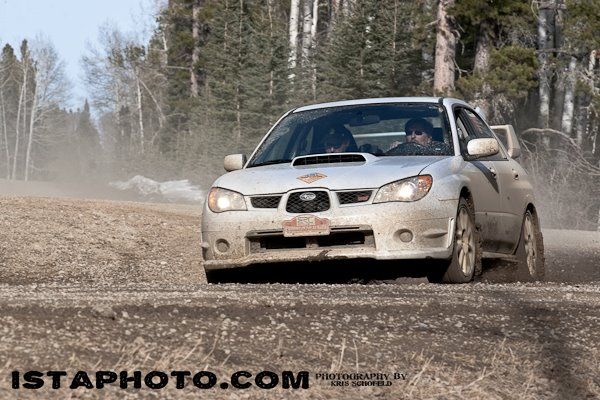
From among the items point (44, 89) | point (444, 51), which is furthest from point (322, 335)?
point (44, 89)

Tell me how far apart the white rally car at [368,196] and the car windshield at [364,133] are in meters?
0.01

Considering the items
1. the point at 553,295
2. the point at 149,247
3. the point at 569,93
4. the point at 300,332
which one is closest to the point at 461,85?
the point at 569,93

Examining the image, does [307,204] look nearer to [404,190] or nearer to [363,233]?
[363,233]

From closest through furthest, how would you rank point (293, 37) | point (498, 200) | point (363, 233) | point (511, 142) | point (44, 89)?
point (363, 233), point (498, 200), point (511, 142), point (293, 37), point (44, 89)

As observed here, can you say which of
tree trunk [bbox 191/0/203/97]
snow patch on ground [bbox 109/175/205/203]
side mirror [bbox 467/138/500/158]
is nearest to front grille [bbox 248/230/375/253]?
side mirror [bbox 467/138/500/158]

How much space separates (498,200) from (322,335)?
4.60m

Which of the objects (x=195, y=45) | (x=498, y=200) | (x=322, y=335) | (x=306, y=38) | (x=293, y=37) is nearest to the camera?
(x=322, y=335)

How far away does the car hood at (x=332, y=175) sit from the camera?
27.2 ft

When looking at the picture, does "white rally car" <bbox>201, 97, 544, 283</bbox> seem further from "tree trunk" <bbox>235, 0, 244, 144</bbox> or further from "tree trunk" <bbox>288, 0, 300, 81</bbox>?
"tree trunk" <bbox>235, 0, 244, 144</bbox>

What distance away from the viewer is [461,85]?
29.8 meters

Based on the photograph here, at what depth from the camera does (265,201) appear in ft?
27.7

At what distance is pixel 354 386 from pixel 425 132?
16.4ft

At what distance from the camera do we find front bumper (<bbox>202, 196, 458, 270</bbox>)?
8.20 metres

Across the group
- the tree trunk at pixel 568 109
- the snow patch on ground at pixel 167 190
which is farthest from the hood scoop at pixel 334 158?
the snow patch on ground at pixel 167 190
